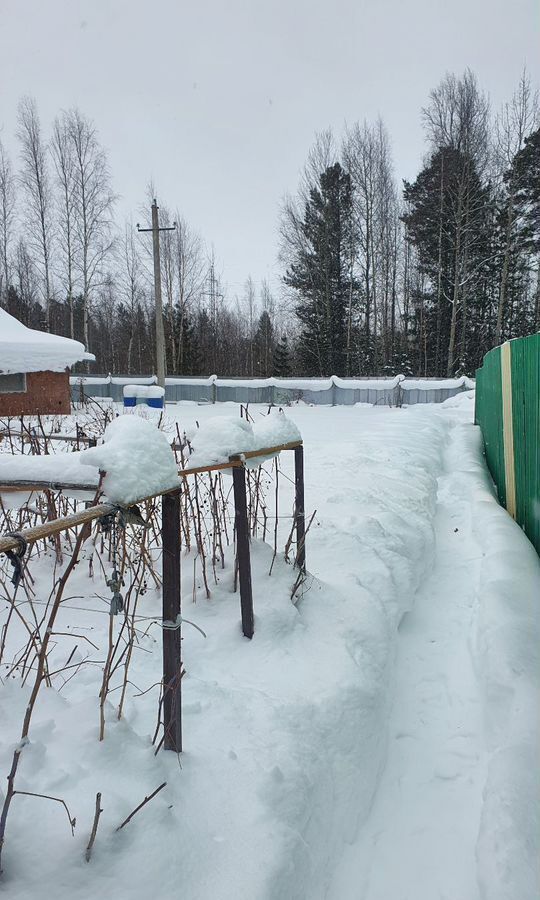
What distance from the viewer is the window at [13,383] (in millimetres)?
14367

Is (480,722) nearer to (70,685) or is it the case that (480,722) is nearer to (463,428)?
(70,685)

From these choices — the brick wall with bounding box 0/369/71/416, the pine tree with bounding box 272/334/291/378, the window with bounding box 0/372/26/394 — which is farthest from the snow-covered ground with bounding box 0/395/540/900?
the pine tree with bounding box 272/334/291/378

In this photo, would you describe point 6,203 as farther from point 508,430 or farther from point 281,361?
point 508,430

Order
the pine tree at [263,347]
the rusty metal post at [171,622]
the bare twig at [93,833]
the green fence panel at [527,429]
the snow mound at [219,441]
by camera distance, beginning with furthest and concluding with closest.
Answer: the pine tree at [263,347] → the green fence panel at [527,429] → the snow mound at [219,441] → the rusty metal post at [171,622] → the bare twig at [93,833]

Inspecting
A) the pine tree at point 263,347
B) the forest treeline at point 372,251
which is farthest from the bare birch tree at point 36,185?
the pine tree at point 263,347

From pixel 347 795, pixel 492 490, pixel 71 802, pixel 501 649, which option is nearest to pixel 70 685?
pixel 71 802

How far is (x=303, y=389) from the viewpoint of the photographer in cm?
2236

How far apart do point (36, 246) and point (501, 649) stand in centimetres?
2853

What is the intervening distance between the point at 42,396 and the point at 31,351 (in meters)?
1.46

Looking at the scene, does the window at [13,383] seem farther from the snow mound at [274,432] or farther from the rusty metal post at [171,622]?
the rusty metal post at [171,622]

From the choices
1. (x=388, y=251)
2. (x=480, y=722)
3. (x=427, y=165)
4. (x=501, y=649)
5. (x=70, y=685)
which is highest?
(x=427, y=165)

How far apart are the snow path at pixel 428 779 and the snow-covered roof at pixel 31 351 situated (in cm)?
1344

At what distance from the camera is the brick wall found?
46.8 feet

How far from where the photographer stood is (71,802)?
3.98 ft
